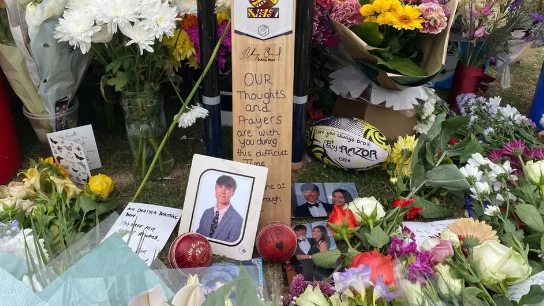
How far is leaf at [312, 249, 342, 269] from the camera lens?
1.12m

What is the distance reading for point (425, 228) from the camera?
4.38 feet

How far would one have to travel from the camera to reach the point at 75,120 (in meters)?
Result: 1.57

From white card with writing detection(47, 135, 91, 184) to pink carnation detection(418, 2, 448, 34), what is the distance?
1.20 meters

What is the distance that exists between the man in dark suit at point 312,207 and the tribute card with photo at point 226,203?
0.79 feet

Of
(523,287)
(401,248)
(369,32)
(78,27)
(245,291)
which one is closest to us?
(245,291)

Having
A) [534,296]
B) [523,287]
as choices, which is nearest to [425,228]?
[523,287]

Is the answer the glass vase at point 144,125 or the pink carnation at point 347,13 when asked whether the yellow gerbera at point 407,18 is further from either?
the glass vase at point 144,125

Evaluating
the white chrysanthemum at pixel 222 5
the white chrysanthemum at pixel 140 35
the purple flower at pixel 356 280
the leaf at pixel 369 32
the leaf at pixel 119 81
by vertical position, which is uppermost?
the white chrysanthemum at pixel 222 5

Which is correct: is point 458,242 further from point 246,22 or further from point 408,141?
point 246,22

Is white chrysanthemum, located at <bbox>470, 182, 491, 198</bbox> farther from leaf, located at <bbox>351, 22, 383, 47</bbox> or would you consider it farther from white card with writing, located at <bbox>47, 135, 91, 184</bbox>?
white card with writing, located at <bbox>47, 135, 91, 184</bbox>

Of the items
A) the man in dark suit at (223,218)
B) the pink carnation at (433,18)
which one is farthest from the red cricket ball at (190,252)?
the pink carnation at (433,18)

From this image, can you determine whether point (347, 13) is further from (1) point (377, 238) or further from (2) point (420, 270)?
(2) point (420, 270)

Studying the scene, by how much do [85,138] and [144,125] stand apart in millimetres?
246

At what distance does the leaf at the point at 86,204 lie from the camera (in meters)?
1.27
